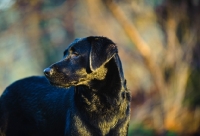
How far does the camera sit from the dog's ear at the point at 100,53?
3.97m

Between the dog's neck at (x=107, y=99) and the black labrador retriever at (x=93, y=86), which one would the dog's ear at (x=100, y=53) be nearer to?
the black labrador retriever at (x=93, y=86)

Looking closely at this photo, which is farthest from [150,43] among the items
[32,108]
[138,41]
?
[32,108]

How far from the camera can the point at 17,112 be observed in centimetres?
497

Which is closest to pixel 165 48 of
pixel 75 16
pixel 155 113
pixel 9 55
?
pixel 155 113

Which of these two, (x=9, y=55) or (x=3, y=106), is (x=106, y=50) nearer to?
(x=3, y=106)

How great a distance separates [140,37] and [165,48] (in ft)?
3.20

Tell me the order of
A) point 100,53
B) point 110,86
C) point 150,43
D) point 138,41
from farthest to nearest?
1. point 150,43
2. point 138,41
3. point 110,86
4. point 100,53

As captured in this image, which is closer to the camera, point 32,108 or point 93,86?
point 93,86

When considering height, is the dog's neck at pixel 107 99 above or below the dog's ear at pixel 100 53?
below

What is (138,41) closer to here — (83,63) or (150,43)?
(150,43)

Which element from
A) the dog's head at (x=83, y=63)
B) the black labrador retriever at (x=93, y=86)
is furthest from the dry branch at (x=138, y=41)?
the dog's head at (x=83, y=63)

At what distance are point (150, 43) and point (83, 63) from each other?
9410 mm

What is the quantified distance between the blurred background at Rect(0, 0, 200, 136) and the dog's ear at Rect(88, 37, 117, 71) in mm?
→ 8266

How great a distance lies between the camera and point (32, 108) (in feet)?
15.9
